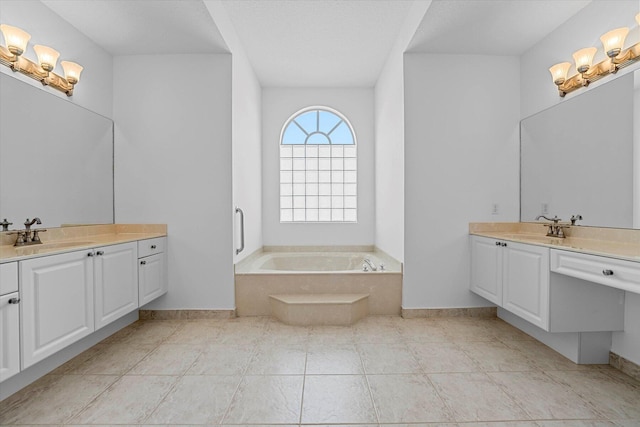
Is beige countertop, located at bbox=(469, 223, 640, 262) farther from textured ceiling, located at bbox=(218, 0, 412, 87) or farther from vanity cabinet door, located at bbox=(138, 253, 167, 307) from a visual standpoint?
vanity cabinet door, located at bbox=(138, 253, 167, 307)

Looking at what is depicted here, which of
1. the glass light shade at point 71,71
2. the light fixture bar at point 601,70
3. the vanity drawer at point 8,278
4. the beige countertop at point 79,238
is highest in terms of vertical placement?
the glass light shade at point 71,71

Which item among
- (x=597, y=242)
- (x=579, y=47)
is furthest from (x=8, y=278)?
(x=579, y=47)

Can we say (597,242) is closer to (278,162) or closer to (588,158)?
(588,158)

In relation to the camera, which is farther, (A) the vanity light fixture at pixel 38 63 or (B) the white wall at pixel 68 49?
(B) the white wall at pixel 68 49

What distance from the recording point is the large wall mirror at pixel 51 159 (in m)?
2.18

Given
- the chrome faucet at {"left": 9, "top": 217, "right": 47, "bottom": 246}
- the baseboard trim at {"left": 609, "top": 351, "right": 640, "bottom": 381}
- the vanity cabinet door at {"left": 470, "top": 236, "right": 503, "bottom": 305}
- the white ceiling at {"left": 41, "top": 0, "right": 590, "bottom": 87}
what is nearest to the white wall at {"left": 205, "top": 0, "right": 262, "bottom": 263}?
the white ceiling at {"left": 41, "top": 0, "right": 590, "bottom": 87}

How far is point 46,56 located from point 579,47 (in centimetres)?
388

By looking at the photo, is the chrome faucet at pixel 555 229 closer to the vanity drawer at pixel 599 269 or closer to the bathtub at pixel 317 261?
the vanity drawer at pixel 599 269

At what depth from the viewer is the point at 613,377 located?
6.79 ft

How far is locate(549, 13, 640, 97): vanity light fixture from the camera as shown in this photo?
2189 millimetres

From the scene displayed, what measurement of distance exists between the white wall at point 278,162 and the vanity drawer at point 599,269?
2.63 m

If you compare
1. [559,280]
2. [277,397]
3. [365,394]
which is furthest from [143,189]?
[559,280]

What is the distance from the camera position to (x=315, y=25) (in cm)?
307

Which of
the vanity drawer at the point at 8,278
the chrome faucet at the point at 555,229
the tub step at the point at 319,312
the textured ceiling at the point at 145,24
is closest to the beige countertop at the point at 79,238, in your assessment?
the vanity drawer at the point at 8,278
